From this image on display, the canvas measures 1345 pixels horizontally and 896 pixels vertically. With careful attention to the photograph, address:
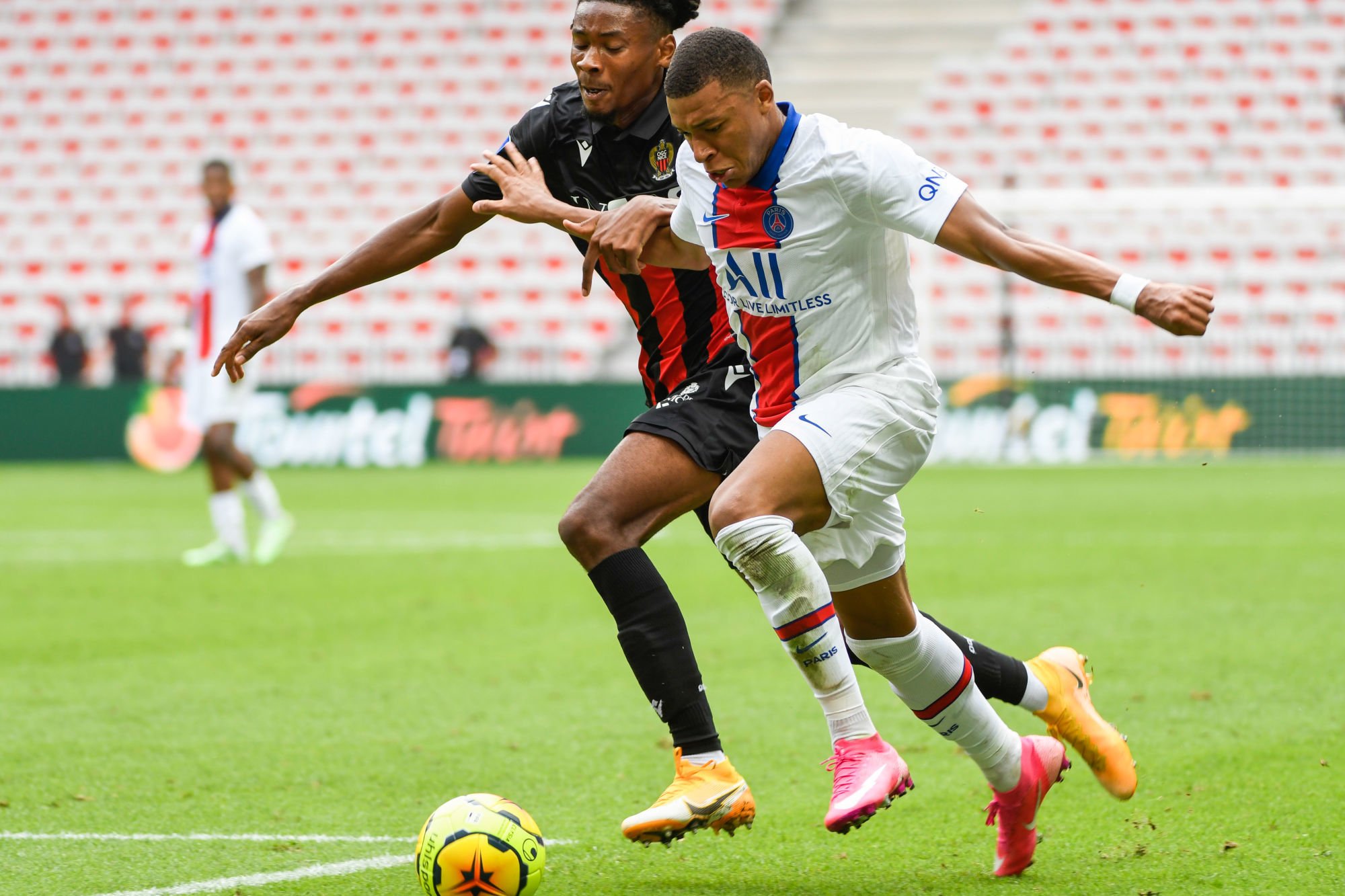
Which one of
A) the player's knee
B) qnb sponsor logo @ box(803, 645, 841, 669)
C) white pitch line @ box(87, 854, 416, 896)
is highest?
the player's knee

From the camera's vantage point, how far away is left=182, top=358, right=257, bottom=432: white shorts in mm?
10938

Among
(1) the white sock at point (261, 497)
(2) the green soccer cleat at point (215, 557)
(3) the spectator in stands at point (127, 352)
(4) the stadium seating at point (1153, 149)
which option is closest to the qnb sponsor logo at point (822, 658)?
Result: (1) the white sock at point (261, 497)

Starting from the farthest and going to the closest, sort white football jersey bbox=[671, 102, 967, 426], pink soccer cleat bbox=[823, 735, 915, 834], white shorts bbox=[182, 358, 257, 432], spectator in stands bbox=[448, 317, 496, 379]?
spectator in stands bbox=[448, 317, 496, 379] < white shorts bbox=[182, 358, 257, 432] < white football jersey bbox=[671, 102, 967, 426] < pink soccer cleat bbox=[823, 735, 915, 834]

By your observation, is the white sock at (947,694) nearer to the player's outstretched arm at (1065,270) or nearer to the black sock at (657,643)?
the black sock at (657,643)

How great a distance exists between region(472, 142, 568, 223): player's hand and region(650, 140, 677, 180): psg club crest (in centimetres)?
32

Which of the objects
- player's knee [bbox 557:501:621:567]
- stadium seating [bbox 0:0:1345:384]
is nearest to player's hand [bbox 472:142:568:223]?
player's knee [bbox 557:501:621:567]

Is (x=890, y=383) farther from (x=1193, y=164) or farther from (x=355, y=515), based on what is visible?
(x=1193, y=164)

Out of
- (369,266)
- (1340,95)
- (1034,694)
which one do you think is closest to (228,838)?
(369,266)

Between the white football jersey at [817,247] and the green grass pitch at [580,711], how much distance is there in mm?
1217

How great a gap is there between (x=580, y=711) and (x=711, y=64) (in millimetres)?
3210

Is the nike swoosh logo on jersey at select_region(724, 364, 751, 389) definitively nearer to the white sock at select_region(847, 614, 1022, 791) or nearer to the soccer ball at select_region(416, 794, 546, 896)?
the white sock at select_region(847, 614, 1022, 791)

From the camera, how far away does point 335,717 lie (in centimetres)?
626

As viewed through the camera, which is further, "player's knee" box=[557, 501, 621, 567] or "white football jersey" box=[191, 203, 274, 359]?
"white football jersey" box=[191, 203, 274, 359]

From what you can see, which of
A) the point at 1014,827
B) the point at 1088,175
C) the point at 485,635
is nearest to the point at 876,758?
the point at 1014,827
